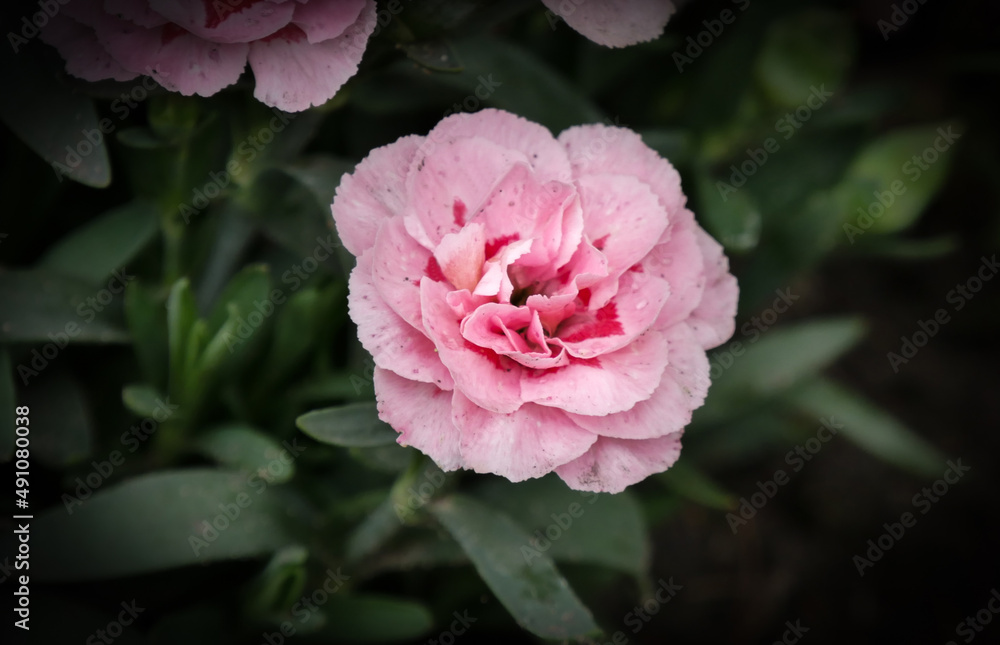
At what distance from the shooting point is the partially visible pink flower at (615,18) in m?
0.86

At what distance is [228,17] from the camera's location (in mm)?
782

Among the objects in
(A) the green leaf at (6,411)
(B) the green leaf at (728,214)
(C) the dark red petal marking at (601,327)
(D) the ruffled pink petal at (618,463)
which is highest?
(C) the dark red petal marking at (601,327)

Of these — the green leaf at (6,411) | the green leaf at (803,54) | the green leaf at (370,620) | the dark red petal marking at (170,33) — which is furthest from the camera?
the green leaf at (803,54)

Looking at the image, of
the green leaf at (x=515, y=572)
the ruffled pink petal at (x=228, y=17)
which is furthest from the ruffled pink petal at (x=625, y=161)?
the green leaf at (x=515, y=572)

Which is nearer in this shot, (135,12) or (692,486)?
(135,12)

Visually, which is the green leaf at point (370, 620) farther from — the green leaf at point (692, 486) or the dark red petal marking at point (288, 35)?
the dark red petal marking at point (288, 35)

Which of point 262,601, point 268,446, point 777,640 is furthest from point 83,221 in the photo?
point 777,640

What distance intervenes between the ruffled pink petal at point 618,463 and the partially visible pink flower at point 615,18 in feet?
1.43

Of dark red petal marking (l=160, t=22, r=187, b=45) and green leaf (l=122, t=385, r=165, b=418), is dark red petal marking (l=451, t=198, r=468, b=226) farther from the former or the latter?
green leaf (l=122, t=385, r=165, b=418)

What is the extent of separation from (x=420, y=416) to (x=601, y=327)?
20 centimetres

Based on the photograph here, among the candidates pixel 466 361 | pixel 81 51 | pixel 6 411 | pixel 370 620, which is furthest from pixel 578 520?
pixel 81 51

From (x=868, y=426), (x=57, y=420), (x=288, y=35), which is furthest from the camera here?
(x=868, y=426)

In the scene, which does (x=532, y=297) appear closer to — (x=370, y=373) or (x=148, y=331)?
(x=370, y=373)

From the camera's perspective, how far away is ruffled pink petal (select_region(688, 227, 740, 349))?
82 cm
